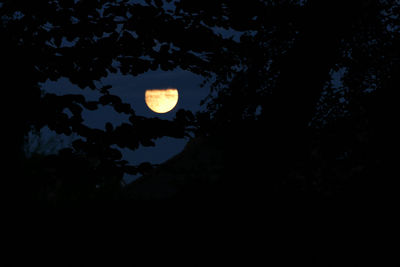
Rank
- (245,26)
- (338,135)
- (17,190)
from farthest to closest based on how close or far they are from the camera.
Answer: (338,135)
(245,26)
(17,190)

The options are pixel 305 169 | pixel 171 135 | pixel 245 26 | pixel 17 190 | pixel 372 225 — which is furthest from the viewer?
pixel 305 169

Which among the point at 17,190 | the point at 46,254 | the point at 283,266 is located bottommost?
the point at 283,266

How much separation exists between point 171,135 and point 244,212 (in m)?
0.91

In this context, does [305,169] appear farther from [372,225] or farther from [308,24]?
[308,24]

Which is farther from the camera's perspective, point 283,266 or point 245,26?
point 245,26

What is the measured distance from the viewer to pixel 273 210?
14.9 ft

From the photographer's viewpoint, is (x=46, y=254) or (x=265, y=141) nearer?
(x=265, y=141)

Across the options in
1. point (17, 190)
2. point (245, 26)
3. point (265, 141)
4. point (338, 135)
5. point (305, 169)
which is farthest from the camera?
point (305, 169)

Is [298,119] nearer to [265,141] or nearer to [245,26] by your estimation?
[265,141]

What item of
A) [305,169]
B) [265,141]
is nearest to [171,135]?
[265,141]

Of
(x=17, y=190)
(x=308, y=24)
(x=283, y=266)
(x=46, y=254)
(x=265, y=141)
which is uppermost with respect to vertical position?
(x=308, y=24)

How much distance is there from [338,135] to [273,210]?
571 centimetres

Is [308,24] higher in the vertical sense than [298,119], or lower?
higher

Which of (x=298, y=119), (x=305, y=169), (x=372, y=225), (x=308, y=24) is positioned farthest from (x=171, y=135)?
(x=305, y=169)
